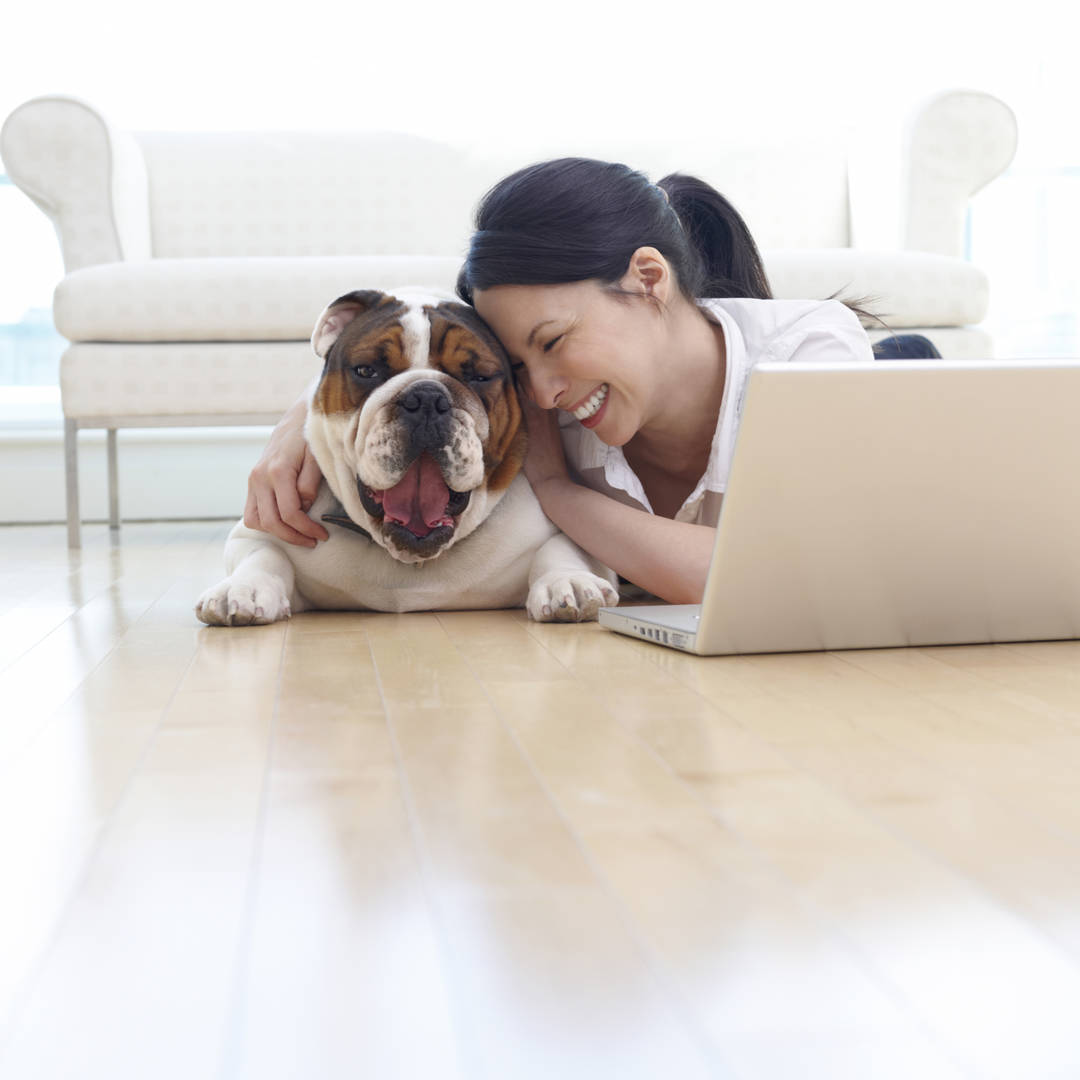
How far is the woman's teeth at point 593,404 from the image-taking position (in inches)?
62.3

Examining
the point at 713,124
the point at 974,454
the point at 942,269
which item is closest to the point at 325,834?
the point at 974,454

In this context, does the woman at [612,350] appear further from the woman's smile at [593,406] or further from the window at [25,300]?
the window at [25,300]

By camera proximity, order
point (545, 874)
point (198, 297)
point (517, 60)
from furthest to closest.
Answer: point (517, 60) → point (198, 297) → point (545, 874)

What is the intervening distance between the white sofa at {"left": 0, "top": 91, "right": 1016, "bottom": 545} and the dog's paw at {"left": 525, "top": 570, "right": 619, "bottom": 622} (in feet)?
3.95

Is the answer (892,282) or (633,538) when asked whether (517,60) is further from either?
(633,538)

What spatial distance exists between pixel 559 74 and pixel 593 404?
3.04 m

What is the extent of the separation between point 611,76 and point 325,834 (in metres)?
4.04

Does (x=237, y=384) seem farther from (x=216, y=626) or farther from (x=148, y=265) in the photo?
(x=216, y=626)

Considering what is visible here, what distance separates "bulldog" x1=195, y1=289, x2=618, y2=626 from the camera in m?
1.51

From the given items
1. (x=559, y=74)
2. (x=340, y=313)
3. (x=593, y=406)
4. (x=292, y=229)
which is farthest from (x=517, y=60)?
(x=593, y=406)

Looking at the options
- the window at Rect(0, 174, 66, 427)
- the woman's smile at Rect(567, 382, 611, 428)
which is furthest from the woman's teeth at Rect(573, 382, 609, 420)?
the window at Rect(0, 174, 66, 427)

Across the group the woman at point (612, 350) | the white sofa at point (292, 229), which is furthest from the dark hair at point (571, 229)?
the white sofa at point (292, 229)

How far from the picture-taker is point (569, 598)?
1510 millimetres

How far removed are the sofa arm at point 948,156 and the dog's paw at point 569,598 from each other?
1.98m
